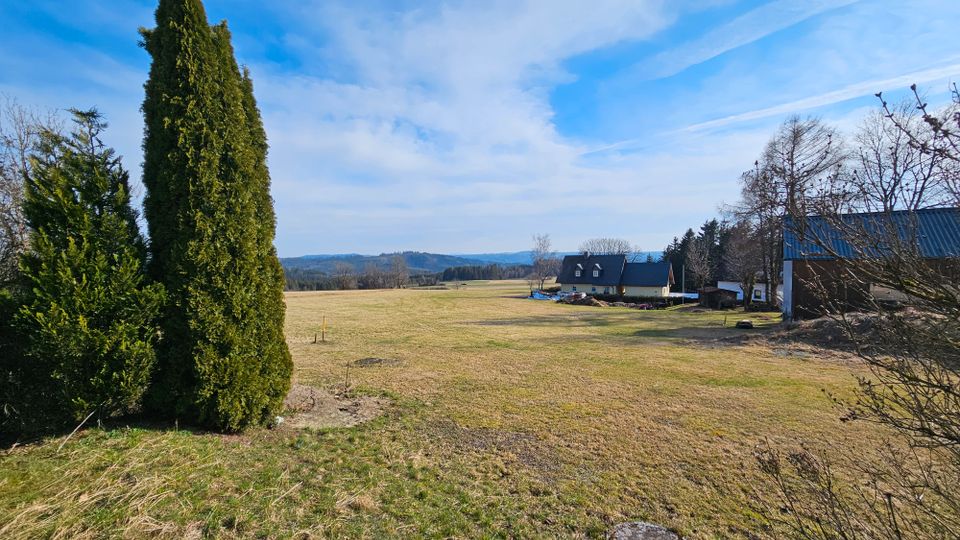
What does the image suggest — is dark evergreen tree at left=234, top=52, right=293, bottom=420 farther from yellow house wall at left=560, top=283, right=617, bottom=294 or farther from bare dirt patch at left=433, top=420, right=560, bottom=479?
yellow house wall at left=560, top=283, right=617, bottom=294

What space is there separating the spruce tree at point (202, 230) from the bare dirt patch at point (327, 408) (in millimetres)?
768

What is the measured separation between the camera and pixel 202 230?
5.14 metres

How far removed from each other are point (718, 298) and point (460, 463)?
100.0 feet

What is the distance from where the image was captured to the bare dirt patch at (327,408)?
622 cm

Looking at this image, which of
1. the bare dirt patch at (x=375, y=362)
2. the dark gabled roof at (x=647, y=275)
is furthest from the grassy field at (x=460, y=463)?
the dark gabled roof at (x=647, y=275)

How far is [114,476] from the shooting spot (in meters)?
3.73

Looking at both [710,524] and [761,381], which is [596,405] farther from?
[761,381]

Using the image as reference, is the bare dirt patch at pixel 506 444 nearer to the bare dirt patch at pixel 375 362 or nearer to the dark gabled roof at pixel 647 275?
the bare dirt patch at pixel 375 362

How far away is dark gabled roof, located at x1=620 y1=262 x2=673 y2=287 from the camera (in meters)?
39.5

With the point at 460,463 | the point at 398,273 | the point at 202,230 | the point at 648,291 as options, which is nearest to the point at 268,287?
the point at 202,230

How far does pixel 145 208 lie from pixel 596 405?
309 inches

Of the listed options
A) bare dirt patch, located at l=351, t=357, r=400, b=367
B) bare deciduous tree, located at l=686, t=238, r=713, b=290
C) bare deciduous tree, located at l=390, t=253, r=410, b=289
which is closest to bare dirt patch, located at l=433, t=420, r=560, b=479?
bare dirt patch, located at l=351, t=357, r=400, b=367

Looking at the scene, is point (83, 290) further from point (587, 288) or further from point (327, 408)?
point (587, 288)

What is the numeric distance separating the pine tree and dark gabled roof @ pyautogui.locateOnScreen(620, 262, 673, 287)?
40.7 m
